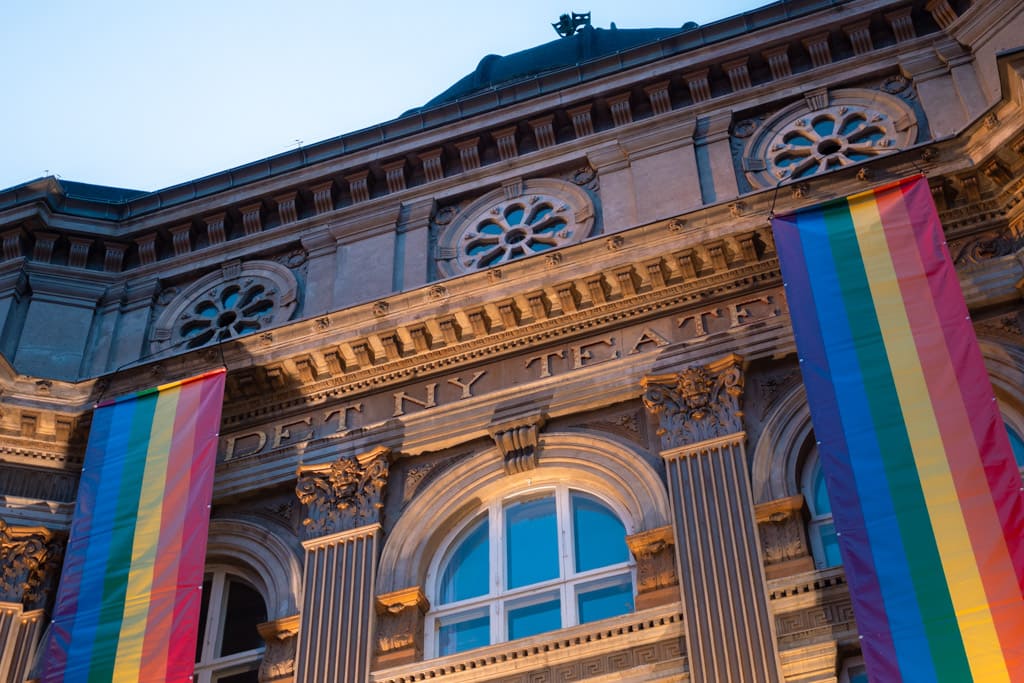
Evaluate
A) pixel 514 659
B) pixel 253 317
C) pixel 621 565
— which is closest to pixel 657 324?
pixel 621 565

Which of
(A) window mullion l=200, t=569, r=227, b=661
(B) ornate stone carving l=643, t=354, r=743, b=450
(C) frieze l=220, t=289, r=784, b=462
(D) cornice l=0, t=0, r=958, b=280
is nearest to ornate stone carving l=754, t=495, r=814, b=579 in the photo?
(B) ornate stone carving l=643, t=354, r=743, b=450

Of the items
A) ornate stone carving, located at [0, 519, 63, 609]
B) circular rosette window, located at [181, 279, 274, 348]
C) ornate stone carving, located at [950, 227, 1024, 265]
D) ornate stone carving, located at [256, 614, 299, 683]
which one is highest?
circular rosette window, located at [181, 279, 274, 348]

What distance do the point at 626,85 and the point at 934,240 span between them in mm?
7299

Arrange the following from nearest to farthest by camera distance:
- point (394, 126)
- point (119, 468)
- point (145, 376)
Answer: point (119, 468)
point (145, 376)
point (394, 126)

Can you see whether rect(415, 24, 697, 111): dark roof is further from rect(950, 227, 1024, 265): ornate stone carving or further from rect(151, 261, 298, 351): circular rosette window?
rect(950, 227, 1024, 265): ornate stone carving

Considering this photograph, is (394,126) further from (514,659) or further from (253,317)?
(514,659)

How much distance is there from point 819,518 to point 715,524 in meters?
1.26

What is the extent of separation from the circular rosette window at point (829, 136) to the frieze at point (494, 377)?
2.84 m

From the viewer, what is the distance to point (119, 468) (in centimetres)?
2214

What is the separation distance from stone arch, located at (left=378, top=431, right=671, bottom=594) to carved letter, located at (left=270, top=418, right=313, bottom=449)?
7.44ft

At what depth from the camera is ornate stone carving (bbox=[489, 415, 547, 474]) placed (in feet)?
71.6

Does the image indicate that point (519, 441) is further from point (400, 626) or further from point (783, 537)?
point (783, 537)

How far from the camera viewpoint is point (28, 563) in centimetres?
2281

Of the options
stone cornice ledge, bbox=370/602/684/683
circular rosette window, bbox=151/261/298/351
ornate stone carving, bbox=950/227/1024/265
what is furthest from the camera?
circular rosette window, bbox=151/261/298/351
